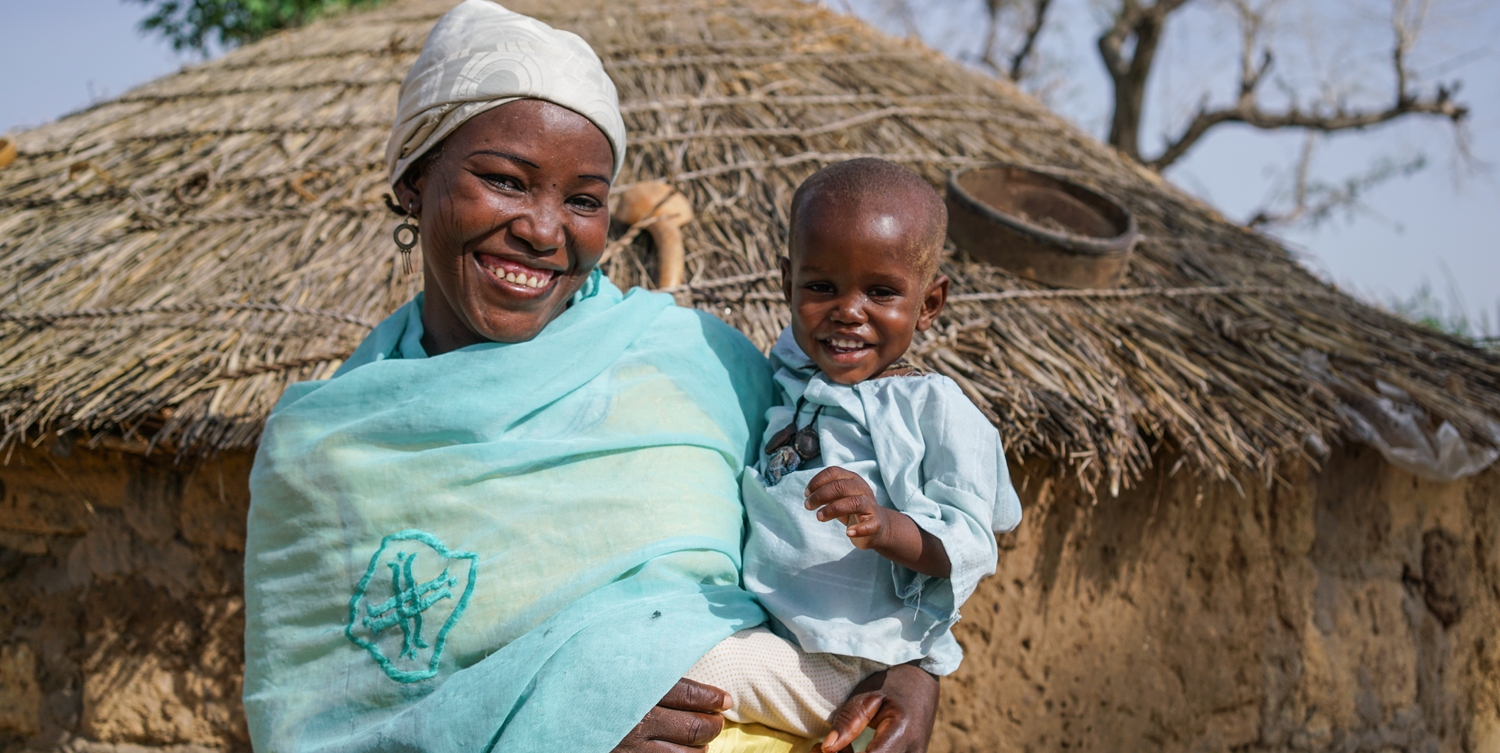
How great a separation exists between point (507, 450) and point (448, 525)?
14 centimetres

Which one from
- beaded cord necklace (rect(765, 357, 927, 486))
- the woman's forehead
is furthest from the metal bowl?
the woman's forehead

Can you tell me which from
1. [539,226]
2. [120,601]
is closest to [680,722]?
[539,226]

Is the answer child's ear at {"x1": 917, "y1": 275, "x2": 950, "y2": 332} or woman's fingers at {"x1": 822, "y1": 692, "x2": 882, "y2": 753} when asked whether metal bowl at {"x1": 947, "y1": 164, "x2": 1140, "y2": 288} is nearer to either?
child's ear at {"x1": 917, "y1": 275, "x2": 950, "y2": 332}

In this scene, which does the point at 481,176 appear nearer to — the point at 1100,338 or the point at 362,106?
the point at 1100,338

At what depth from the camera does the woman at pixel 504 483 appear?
1.45m

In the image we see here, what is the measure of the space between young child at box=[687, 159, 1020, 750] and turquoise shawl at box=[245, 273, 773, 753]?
0.23 feet

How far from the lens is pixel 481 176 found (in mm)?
1617

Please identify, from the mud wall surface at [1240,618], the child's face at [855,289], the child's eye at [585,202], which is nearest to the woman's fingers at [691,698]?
the child's face at [855,289]

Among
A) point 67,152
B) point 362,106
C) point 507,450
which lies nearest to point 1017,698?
point 507,450

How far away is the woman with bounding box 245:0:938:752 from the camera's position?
1451mm

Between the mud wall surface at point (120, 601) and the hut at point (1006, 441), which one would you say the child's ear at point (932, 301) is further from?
the mud wall surface at point (120, 601)

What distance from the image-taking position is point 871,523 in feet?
4.31

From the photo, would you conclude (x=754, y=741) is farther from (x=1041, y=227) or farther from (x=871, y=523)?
(x=1041, y=227)

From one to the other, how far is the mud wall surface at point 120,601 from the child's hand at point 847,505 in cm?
200
